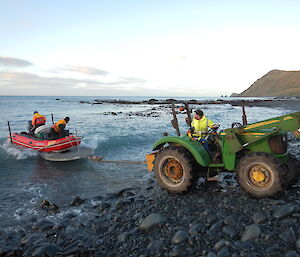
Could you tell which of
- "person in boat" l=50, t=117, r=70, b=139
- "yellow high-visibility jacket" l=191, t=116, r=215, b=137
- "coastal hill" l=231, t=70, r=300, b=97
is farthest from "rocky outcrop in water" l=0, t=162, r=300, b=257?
"coastal hill" l=231, t=70, r=300, b=97

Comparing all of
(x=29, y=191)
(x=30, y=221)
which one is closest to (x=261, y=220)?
(x=30, y=221)

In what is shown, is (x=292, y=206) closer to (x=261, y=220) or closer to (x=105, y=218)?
(x=261, y=220)

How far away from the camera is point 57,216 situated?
5320 millimetres

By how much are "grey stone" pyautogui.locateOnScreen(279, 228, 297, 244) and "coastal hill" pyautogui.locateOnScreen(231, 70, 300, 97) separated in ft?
519

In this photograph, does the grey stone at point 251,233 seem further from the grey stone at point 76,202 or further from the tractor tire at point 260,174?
the grey stone at point 76,202

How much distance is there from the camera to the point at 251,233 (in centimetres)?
362

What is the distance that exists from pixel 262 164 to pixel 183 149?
1.64 m

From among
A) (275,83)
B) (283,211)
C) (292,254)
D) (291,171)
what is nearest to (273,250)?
(292,254)

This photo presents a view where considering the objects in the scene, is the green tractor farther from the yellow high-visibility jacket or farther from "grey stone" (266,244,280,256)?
"grey stone" (266,244,280,256)

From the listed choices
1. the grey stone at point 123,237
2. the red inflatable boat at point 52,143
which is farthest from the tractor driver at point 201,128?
the red inflatable boat at point 52,143

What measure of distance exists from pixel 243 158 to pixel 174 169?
1.55 m

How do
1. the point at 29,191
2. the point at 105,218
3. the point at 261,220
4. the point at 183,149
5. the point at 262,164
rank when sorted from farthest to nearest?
the point at 29,191
the point at 183,149
the point at 105,218
the point at 262,164
the point at 261,220

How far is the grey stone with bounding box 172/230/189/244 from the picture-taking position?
12.3 ft

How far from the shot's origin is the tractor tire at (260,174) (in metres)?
4.32
